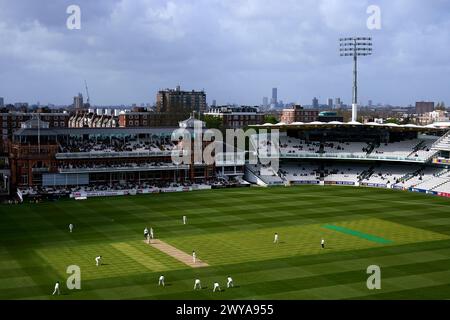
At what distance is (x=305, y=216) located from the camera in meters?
54.0

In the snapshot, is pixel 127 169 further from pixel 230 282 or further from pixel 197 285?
pixel 230 282

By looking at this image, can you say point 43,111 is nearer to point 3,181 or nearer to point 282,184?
point 3,181

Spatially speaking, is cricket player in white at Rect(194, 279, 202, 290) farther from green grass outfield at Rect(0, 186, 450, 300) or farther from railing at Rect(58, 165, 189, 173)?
railing at Rect(58, 165, 189, 173)

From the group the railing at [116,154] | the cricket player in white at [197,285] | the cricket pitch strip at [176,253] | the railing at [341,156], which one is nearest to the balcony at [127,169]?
the railing at [116,154]

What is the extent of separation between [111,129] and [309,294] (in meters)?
55.0

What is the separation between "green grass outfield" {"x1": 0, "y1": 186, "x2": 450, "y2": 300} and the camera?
31203mm

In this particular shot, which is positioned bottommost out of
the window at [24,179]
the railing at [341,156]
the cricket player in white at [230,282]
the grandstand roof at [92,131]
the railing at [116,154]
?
the cricket player in white at [230,282]

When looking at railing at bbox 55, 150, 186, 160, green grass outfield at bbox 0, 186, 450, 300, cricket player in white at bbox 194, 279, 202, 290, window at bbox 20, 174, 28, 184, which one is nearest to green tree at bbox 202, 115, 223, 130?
railing at bbox 55, 150, 186, 160

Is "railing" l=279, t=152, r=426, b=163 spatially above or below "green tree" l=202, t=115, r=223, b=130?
below

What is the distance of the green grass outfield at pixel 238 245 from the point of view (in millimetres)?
31203

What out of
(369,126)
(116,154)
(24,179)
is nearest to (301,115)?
(369,126)

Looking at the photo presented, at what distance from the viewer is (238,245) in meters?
41.9

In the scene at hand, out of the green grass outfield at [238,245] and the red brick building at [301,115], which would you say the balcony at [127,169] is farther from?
the red brick building at [301,115]
